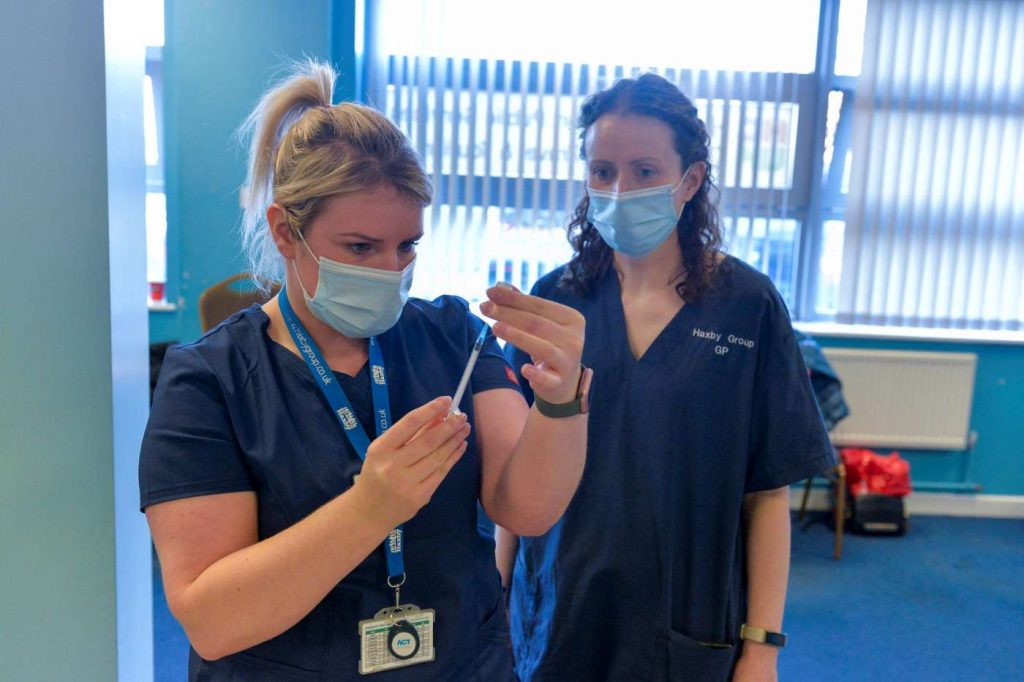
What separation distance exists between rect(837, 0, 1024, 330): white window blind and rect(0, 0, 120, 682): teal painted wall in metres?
3.65

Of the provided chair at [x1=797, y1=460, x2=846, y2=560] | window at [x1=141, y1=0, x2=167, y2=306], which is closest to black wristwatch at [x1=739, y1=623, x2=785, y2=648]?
chair at [x1=797, y1=460, x2=846, y2=560]

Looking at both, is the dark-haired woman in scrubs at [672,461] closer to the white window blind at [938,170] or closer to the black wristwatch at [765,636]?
the black wristwatch at [765,636]

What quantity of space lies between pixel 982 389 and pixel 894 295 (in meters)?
0.72

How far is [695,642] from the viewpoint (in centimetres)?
122

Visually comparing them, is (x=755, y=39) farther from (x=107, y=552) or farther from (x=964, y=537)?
(x=107, y=552)

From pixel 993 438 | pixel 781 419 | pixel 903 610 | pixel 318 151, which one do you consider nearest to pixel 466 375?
pixel 318 151

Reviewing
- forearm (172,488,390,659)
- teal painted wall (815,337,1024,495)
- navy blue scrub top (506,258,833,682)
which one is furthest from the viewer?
teal painted wall (815,337,1024,495)

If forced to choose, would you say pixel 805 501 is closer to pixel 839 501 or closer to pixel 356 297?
pixel 839 501

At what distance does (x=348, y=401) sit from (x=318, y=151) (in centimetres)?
31

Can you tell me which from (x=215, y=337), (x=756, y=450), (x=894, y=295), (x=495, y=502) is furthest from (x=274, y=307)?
(x=894, y=295)

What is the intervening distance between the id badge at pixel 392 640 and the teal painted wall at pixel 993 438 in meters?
3.60

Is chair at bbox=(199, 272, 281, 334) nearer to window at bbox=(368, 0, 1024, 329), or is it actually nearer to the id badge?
window at bbox=(368, 0, 1024, 329)

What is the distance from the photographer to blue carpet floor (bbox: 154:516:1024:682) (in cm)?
263

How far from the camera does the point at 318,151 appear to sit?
93 centimetres
